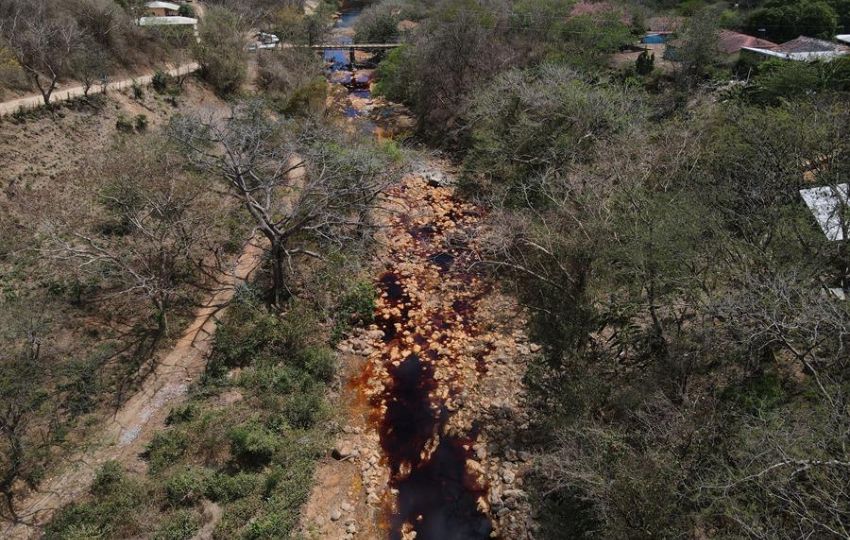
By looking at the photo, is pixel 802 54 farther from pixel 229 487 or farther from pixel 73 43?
pixel 73 43

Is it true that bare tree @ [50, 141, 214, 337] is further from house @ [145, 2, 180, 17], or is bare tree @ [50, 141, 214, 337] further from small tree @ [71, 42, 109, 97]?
house @ [145, 2, 180, 17]

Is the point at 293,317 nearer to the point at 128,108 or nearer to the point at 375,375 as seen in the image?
the point at 375,375

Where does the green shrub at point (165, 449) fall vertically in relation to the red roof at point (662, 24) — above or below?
below

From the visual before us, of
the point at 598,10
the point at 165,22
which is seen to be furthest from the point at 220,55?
the point at 598,10

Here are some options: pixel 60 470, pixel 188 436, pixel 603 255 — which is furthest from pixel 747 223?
pixel 60 470

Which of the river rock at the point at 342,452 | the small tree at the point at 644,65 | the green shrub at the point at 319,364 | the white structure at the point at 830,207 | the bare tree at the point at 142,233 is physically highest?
the white structure at the point at 830,207

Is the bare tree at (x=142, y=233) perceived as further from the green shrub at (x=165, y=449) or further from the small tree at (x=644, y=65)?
the small tree at (x=644, y=65)

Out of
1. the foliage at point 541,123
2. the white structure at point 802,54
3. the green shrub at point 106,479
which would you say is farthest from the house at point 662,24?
the green shrub at point 106,479

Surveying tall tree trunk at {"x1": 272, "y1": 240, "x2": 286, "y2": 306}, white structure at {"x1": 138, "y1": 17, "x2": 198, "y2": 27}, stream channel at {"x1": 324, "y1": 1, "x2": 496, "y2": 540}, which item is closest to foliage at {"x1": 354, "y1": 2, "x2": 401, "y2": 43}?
white structure at {"x1": 138, "y1": 17, "x2": 198, "y2": 27}
